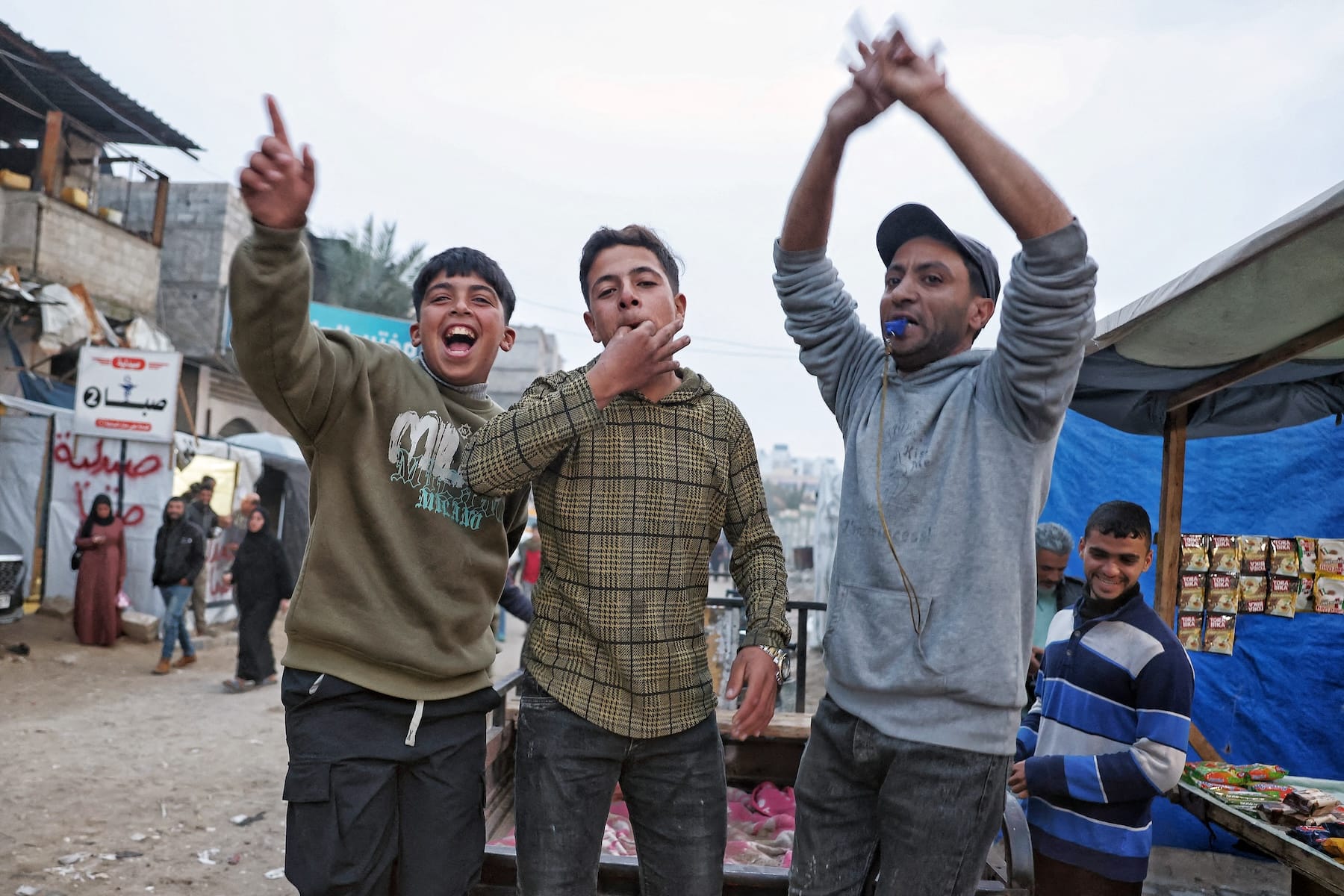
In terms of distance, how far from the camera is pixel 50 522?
37.9 feet

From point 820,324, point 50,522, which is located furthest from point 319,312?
point 820,324

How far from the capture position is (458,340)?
225cm

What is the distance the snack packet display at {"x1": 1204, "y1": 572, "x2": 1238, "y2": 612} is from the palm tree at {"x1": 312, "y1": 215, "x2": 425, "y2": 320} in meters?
28.0

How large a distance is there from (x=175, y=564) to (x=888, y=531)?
10.2 metres

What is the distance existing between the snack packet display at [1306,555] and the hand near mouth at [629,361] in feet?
15.3

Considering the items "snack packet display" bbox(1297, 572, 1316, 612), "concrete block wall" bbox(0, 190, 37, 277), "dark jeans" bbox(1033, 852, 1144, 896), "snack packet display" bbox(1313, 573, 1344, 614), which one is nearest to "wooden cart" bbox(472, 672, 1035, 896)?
"dark jeans" bbox(1033, 852, 1144, 896)

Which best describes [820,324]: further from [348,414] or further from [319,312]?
[319,312]

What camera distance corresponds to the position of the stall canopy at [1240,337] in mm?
2482

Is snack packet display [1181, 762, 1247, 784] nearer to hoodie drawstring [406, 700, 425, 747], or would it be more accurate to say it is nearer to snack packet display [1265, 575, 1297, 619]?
snack packet display [1265, 575, 1297, 619]

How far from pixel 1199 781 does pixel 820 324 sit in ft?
9.94

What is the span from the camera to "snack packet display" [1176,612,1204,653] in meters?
4.64

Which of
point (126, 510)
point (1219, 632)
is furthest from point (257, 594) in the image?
point (1219, 632)

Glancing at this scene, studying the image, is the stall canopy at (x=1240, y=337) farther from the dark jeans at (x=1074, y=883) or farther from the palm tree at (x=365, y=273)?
the palm tree at (x=365, y=273)

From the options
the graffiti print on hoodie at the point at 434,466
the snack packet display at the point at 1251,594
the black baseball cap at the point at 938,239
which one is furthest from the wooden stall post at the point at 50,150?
the snack packet display at the point at 1251,594
